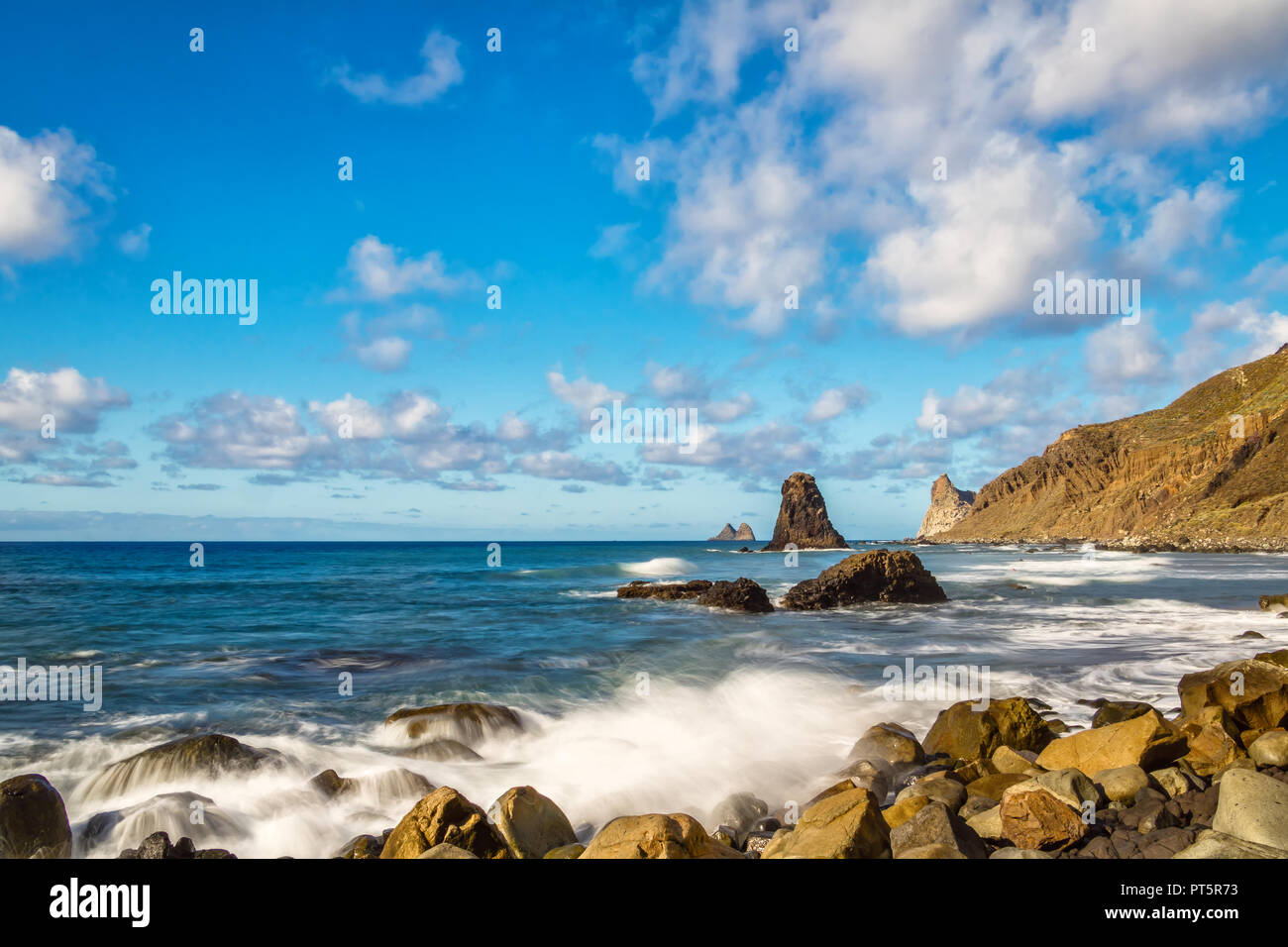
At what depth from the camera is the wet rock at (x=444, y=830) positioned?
6801mm

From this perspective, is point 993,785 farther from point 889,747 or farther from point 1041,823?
point 889,747

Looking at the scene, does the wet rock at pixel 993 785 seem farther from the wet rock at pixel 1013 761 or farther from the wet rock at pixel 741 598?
the wet rock at pixel 741 598

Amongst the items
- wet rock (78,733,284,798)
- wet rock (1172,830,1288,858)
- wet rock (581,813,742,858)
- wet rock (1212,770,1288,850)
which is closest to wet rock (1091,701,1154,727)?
wet rock (1212,770,1288,850)

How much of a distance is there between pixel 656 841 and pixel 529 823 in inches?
87.6

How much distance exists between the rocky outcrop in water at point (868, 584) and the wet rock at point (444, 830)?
24.8 m

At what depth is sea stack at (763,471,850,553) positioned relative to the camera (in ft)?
351

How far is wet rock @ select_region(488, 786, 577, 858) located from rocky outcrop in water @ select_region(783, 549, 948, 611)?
2379 centimetres

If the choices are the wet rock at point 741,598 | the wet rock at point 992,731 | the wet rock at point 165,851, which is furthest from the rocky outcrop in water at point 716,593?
the wet rock at point 165,851

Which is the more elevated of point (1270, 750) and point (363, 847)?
point (1270, 750)

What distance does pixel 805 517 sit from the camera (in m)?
108

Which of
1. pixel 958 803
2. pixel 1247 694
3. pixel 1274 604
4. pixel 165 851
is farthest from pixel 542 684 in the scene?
pixel 1274 604

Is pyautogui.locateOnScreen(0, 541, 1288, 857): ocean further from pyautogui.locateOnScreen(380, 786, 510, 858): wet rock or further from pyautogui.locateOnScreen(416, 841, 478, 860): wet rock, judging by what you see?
pyautogui.locateOnScreen(416, 841, 478, 860): wet rock
